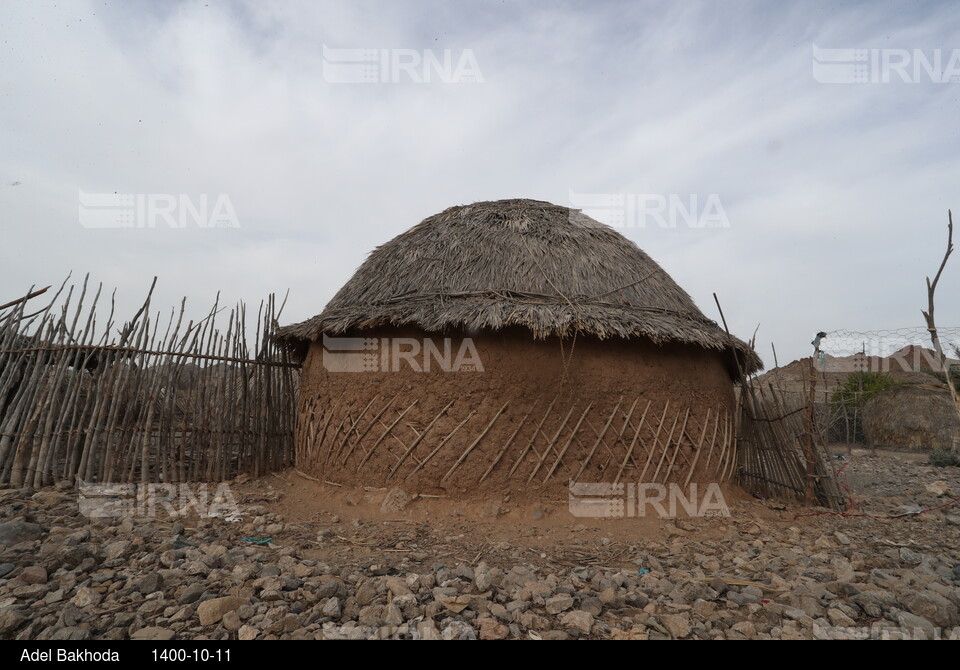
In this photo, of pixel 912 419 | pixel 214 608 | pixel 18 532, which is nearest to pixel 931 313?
pixel 214 608

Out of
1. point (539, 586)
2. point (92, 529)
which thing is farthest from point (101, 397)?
point (539, 586)

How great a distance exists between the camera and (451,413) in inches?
199

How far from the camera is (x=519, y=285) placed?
17.8 ft

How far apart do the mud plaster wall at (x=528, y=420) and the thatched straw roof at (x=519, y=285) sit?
0.82 ft

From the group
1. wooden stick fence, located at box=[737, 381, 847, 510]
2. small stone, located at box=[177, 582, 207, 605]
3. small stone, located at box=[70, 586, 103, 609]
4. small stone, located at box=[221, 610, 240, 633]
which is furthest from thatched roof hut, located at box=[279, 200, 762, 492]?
small stone, located at box=[70, 586, 103, 609]

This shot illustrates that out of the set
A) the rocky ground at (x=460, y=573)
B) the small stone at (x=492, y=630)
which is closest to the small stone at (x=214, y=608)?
the rocky ground at (x=460, y=573)

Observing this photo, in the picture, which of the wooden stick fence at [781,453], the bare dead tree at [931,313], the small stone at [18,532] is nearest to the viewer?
the bare dead tree at [931,313]

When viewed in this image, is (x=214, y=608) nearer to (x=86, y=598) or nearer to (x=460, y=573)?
(x=86, y=598)

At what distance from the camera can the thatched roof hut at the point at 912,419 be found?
12.5 meters

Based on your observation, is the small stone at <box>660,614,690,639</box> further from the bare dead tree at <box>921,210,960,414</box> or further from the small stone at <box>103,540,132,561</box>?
the small stone at <box>103,540,132,561</box>

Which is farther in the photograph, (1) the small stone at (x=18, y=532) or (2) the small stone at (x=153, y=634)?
(1) the small stone at (x=18, y=532)

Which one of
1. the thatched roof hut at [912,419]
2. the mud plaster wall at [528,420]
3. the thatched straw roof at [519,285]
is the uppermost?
the thatched straw roof at [519,285]

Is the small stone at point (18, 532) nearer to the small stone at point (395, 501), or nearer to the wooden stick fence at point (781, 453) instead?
the small stone at point (395, 501)
